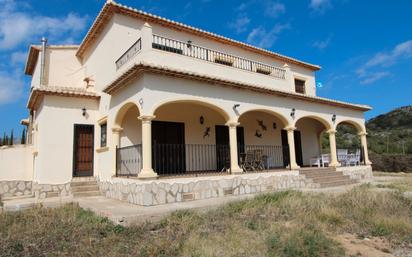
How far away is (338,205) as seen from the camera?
774 centimetres

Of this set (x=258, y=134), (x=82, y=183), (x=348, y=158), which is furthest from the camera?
(x=348, y=158)

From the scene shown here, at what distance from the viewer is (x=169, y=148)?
12055 millimetres

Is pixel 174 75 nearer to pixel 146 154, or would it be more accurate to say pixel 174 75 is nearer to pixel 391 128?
pixel 146 154

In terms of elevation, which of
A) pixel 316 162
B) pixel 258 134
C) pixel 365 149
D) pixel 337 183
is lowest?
pixel 337 183

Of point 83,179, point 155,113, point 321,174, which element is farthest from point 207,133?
point 321,174

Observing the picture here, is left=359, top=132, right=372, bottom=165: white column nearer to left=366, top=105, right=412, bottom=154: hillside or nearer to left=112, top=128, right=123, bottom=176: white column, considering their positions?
left=366, top=105, right=412, bottom=154: hillside

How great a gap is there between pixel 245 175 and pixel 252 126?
4.94 m

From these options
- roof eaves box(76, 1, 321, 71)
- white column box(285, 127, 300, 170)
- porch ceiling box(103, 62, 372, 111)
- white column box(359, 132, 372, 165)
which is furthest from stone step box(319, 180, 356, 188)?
roof eaves box(76, 1, 321, 71)

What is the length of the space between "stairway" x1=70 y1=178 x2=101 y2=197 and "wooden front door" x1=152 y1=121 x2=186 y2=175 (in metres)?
2.58

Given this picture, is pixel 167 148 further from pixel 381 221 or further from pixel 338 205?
pixel 381 221

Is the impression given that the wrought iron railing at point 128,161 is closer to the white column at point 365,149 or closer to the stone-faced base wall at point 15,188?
the stone-faced base wall at point 15,188

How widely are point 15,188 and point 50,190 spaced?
2.44m

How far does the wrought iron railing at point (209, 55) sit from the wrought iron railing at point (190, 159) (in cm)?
379

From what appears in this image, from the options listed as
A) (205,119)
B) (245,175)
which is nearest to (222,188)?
(245,175)
